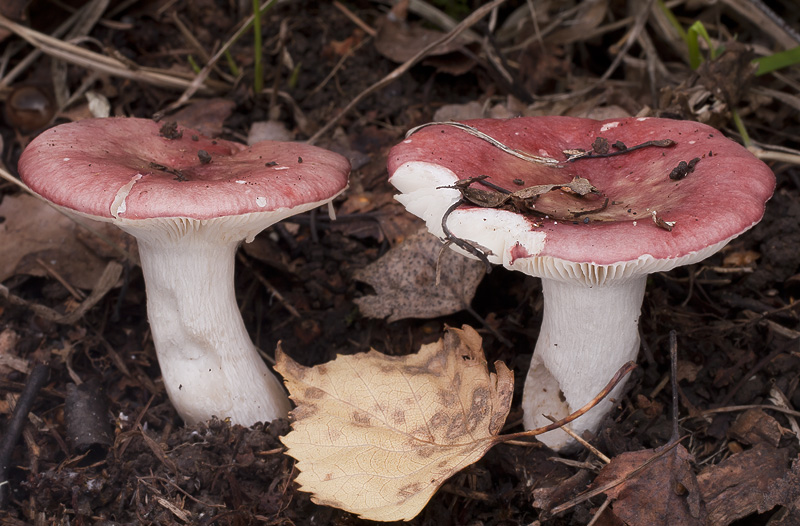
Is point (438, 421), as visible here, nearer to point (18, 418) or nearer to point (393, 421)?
point (393, 421)

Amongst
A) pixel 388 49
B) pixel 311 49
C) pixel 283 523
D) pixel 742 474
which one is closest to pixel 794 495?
pixel 742 474

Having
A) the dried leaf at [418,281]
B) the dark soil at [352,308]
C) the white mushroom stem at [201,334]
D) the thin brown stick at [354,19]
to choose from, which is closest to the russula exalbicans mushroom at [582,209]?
the dark soil at [352,308]

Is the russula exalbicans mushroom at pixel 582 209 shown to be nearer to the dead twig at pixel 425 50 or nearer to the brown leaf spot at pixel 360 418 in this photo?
the brown leaf spot at pixel 360 418

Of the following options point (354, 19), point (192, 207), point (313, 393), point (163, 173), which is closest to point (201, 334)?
point (313, 393)

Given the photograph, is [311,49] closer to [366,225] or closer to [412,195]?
[366,225]

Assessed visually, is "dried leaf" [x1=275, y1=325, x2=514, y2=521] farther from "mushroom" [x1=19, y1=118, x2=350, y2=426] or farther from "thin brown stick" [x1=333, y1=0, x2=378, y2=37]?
"thin brown stick" [x1=333, y1=0, x2=378, y2=37]

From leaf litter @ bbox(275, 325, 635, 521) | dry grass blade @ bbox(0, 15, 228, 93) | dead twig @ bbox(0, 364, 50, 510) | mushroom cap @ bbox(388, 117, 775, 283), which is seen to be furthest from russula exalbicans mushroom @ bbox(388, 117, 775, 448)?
dry grass blade @ bbox(0, 15, 228, 93)
